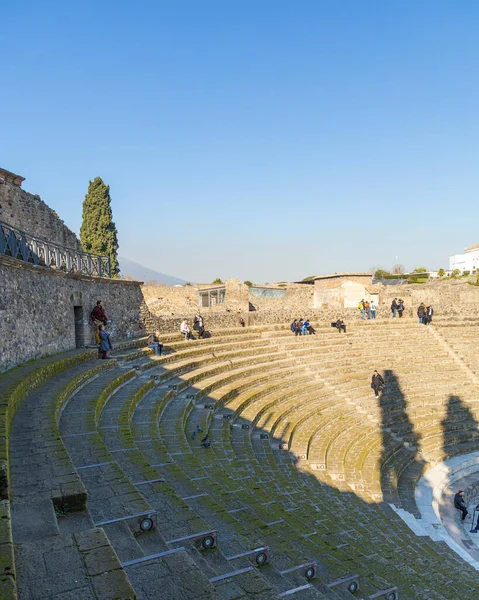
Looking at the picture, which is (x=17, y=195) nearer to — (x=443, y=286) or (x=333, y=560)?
(x=333, y=560)

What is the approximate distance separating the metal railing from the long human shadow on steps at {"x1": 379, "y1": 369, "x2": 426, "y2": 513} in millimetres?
9654

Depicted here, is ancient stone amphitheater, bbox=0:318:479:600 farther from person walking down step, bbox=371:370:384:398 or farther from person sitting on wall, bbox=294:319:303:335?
person sitting on wall, bbox=294:319:303:335

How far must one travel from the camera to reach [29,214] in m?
13.9

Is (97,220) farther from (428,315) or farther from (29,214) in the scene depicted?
(428,315)

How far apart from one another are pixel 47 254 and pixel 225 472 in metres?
7.78

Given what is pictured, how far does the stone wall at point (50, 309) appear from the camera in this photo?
835cm

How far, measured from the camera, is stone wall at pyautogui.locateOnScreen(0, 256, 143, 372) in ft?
27.4

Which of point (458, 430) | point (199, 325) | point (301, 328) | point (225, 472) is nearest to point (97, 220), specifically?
point (199, 325)

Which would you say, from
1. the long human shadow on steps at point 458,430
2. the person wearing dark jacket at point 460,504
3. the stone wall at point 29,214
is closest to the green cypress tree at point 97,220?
the stone wall at point 29,214

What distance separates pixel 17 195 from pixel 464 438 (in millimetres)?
15937

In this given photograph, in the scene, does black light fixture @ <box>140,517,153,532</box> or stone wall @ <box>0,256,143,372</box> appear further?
stone wall @ <box>0,256,143,372</box>

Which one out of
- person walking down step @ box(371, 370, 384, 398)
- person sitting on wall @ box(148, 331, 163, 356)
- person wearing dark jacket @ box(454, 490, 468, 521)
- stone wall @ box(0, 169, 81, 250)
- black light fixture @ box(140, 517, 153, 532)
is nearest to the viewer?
black light fixture @ box(140, 517, 153, 532)

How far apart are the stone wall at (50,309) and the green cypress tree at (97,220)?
14893mm

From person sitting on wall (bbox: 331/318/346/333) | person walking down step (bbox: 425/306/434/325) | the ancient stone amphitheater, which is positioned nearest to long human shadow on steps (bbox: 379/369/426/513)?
the ancient stone amphitheater
